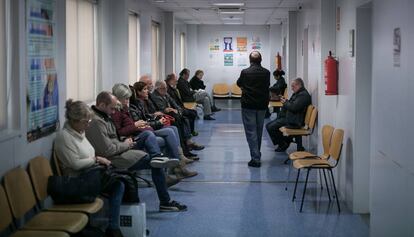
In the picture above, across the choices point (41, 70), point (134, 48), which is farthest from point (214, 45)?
point (41, 70)

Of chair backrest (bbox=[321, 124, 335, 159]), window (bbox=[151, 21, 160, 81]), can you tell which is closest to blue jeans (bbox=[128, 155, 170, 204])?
chair backrest (bbox=[321, 124, 335, 159])

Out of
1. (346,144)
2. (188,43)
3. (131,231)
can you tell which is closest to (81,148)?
(131,231)

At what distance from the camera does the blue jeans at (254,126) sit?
29.5 ft

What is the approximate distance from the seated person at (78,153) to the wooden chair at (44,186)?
171 millimetres

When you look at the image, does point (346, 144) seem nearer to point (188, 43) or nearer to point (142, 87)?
point (142, 87)

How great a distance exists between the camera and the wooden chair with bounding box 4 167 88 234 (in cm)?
421

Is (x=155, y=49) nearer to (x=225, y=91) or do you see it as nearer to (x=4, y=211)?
(x=225, y=91)

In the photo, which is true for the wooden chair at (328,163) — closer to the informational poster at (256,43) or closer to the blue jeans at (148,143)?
the blue jeans at (148,143)

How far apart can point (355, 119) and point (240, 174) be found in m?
2.56

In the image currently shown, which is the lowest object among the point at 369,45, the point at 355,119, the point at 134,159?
the point at 134,159

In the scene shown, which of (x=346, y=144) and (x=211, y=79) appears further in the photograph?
(x=211, y=79)

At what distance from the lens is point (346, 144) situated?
6.80 metres

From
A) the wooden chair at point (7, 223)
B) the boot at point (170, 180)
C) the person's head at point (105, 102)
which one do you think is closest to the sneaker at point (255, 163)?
the boot at point (170, 180)

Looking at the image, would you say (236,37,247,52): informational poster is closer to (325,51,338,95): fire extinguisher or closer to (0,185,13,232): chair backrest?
(325,51,338,95): fire extinguisher
